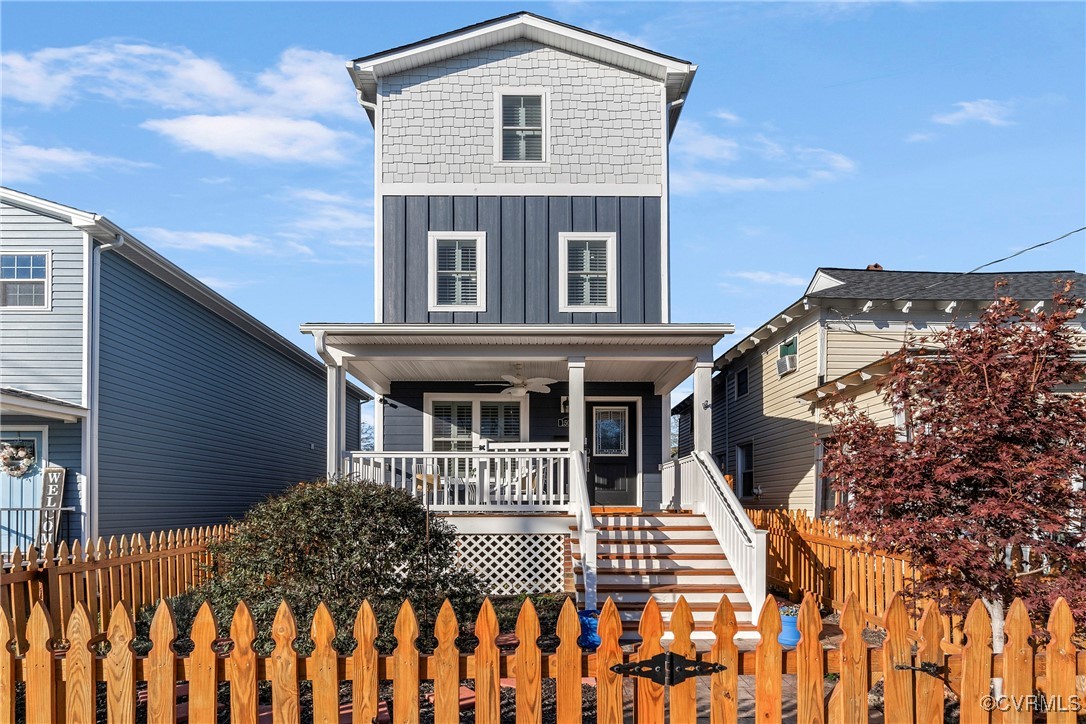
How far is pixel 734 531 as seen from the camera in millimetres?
11133

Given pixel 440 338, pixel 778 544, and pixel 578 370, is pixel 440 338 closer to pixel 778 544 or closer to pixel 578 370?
pixel 578 370

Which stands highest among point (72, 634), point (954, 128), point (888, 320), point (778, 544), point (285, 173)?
point (954, 128)

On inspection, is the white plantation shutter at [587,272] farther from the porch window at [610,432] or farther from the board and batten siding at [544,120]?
the porch window at [610,432]

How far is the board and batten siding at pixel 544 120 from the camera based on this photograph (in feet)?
51.9

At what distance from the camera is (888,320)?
57.0 ft

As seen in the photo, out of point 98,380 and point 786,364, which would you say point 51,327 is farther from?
point 786,364

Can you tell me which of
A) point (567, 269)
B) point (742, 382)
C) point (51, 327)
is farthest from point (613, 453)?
point (51, 327)

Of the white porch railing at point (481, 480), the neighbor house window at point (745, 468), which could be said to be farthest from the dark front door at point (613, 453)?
the neighbor house window at point (745, 468)

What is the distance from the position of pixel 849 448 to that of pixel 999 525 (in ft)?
3.73

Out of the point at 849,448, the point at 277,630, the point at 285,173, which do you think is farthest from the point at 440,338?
the point at 277,630

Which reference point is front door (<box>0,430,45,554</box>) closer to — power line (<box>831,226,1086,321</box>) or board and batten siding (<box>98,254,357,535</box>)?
board and batten siding (<box>98,254,357,535</box>)

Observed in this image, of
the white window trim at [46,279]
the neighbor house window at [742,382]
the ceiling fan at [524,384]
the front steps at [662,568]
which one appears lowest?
the front steps at [662,568]

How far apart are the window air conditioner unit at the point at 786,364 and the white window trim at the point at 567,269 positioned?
16.3 feet


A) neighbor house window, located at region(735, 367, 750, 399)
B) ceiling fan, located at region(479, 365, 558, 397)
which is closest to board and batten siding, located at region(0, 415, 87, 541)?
ceiling fan, located at region(479, 365, 558, 397)
